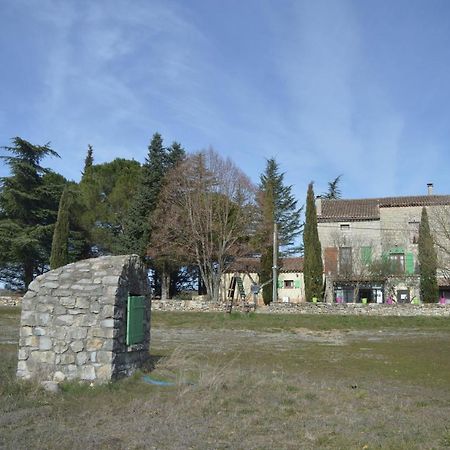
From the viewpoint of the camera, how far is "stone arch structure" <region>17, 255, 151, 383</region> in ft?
31.8

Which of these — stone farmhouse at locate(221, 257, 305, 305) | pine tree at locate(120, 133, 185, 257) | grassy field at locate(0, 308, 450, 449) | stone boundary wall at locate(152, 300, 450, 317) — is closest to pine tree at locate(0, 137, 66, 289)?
pine tree at locate(120, 133, 185, 257)

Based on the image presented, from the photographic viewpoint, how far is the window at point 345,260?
42.6 m

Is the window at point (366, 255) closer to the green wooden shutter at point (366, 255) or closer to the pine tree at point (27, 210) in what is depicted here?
the green wooden shutter at point (366, 255)

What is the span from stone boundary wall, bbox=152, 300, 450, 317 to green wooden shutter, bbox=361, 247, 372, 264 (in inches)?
420

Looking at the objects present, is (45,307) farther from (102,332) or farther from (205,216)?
(205,216)

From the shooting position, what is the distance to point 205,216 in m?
38.3

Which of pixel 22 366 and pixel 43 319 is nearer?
pixel 22 366

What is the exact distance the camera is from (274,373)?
37.9ft

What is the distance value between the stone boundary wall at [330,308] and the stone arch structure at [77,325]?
23.1m

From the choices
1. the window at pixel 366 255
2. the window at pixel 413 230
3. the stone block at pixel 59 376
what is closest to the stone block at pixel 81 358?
the stone block at pixel 59 376

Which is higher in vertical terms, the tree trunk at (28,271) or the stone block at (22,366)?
the tree trunk at (28,271)

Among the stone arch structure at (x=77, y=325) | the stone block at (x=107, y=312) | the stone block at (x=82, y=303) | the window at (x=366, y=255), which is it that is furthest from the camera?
the window at (x=366, y=255)

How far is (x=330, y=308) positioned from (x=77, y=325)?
24920mm

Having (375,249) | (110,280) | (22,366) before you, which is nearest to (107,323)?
(110,280)
